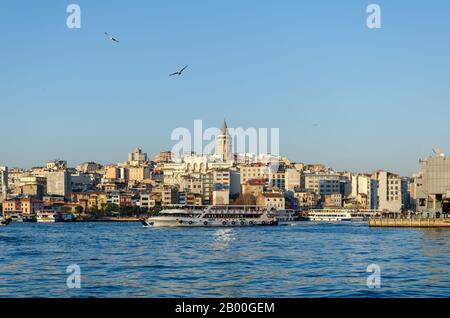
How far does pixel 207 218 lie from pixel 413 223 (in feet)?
27.7

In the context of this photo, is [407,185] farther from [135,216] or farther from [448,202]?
[448,202]

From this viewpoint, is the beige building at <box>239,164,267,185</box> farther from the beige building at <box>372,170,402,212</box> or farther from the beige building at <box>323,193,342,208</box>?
the beige building at <box>372,170,402,212</box>

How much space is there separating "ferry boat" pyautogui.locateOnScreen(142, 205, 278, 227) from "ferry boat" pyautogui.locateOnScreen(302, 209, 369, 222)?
48.0 ft

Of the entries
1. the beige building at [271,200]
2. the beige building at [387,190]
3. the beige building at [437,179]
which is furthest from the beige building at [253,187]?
the beige building at [437,179]

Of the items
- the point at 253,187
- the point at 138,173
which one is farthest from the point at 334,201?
the point at 138,173

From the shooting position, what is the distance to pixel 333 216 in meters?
50.0

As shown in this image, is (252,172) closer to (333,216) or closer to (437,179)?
(333,216)

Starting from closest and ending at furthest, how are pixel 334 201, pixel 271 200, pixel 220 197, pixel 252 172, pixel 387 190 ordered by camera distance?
pixel 271 200
pixel 220 197
pixel 334 201
pixel 387 190
pixel 252 172

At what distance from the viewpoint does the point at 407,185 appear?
214 feet

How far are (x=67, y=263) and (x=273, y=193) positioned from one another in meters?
42.0

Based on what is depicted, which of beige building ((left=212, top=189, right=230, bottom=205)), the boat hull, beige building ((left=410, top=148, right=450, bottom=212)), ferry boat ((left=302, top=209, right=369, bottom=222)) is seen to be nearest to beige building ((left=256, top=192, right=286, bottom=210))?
ferry boat ((left=302, top=209, right=369, bottom=222))

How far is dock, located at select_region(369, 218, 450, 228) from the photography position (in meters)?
29.9

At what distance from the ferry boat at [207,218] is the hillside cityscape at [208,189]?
36.2 ft
